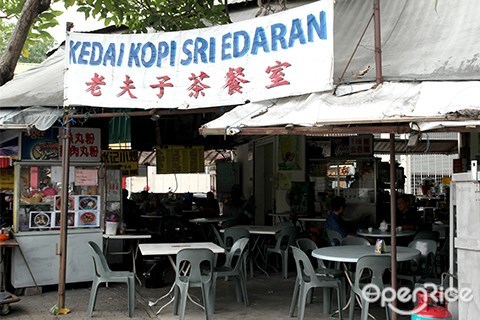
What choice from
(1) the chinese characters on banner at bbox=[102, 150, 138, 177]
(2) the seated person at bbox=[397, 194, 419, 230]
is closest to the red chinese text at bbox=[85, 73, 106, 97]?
(1) the chinese characters on banner at bbox=[102, 150, 138, 177]

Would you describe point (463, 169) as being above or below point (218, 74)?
below

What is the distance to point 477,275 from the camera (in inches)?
190

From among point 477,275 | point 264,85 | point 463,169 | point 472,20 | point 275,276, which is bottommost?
point 275,276

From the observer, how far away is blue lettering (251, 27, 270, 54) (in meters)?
6.42

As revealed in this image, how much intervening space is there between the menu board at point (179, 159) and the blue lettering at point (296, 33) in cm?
674

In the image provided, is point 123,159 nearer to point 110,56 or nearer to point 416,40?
point 110,56

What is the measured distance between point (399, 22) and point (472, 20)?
3.07 ft

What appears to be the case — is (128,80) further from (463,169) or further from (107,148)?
(463,169)

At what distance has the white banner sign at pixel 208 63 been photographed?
6.04 metres

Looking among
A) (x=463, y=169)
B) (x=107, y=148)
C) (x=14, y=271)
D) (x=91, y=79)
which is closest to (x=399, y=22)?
(x=91, y=79)

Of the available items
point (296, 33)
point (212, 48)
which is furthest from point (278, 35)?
point (212, 48)

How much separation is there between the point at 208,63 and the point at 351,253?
2851mm

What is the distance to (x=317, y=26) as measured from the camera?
5969 mm

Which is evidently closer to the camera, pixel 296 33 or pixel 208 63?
pixel 296 33
